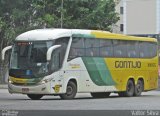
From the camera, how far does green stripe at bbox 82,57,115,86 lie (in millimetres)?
27264

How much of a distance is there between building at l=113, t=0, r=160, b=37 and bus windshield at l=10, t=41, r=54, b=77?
59609 mm

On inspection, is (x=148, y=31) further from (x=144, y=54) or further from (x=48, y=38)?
(x=48, y=38)

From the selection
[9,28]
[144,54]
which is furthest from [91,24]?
[144,54]

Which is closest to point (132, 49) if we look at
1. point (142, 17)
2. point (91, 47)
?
point (91, 47)

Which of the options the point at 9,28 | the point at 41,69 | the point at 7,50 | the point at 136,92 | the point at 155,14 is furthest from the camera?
the point at 155,14

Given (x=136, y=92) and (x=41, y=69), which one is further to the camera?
(x=136, y=92)

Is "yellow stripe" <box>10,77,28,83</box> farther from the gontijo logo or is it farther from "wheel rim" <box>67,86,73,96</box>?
the gontijo logo

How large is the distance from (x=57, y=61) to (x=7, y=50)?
2.96 meters

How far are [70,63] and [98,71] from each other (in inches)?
88.4

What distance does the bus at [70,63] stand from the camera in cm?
2547

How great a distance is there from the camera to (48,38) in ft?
84.0

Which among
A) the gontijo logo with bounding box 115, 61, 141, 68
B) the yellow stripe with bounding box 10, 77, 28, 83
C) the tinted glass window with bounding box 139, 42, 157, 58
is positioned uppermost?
the tinted glass window with bounding box 139, 42, 157, 58

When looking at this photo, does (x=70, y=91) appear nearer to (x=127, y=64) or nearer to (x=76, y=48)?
(x=76, y=48)

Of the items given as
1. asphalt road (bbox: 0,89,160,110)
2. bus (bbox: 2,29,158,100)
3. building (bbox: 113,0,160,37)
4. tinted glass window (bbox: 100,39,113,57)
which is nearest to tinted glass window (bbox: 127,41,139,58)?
bus (bbox: 2,29,158,100)
